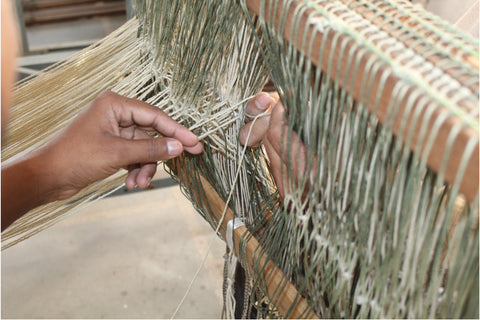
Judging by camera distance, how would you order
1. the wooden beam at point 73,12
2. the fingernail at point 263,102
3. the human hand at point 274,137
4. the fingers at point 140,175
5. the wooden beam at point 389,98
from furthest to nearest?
1. the wooden beam at point 73,12
2. the fingers at point 140,175
3. the fingernail at point 263,102
4. the human hand at point 274,137
5. the wooden beam at point 389,98

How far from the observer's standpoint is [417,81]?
1.46 feet

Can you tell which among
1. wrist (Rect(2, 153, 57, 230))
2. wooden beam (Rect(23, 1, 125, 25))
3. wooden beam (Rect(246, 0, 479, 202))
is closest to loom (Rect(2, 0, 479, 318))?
wooden beam (Rect(246, 0, 479, 202))

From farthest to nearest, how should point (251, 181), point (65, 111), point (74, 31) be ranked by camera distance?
point (74, 31) < point (65, 111) < point (251, 181)

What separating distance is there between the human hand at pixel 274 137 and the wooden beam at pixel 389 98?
0.12 m

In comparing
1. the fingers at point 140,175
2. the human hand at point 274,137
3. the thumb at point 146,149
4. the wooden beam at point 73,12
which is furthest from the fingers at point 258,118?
the wooden beam at point 73,12

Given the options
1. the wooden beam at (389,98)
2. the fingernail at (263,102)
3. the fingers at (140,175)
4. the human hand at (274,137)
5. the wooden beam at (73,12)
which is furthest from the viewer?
the wooden beam at (73,12)

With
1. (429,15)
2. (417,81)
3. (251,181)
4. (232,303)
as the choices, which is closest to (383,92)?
(417,81)

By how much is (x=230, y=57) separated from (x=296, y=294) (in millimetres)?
359

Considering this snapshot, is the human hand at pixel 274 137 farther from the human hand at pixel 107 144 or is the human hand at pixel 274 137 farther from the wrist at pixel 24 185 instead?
the wrist at pixel 24 185

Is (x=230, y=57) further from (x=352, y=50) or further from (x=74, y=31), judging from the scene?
(x=74, y=31)

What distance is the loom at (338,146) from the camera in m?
0.46

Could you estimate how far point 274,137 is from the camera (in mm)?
685

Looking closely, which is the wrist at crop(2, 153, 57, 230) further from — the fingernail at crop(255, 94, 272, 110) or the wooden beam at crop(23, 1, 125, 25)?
the wooden beam at crop(23, 1, 125, 25)

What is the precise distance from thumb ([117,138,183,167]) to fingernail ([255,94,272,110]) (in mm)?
139
